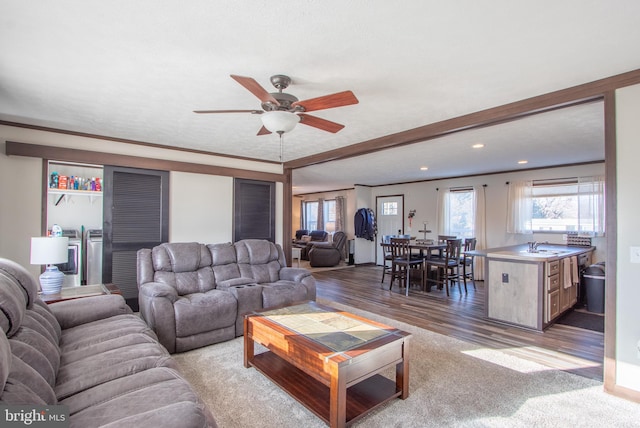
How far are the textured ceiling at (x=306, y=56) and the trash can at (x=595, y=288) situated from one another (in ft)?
7.06

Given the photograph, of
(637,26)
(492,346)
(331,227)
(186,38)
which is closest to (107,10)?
(186,38)

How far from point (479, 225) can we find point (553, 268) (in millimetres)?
3076

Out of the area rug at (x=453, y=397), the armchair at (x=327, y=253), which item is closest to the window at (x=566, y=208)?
the area rug at (x=453, y=397)

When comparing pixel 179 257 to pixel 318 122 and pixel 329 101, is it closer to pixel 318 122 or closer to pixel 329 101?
pixel 318 122

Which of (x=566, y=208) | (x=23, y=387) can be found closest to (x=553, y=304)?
(x=566, y=208)

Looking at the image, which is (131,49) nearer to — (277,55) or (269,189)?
(277,55)

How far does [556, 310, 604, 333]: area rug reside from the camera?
3902mm

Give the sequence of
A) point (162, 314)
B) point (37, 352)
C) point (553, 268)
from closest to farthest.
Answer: point (37, 352) → point (162, 314) → point (553, 268)

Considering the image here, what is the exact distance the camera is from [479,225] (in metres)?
6.93

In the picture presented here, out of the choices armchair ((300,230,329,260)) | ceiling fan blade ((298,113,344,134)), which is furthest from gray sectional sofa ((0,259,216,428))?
armchair ((300,230,329,260))

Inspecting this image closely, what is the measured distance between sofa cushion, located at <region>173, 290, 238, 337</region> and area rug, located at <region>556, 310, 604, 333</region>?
4114mm

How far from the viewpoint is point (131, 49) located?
2.05m

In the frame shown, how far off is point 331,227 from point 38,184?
762 centimetres

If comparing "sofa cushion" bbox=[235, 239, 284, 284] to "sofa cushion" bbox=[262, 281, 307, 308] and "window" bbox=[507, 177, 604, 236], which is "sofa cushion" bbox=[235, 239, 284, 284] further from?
"window" bbox=[507, 177, 604, 236]
